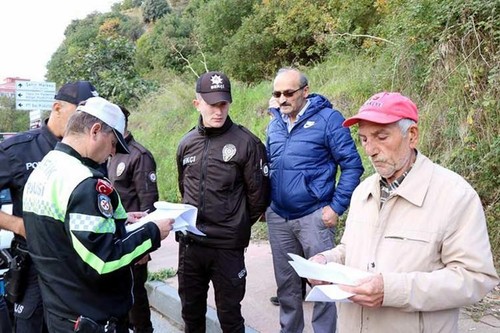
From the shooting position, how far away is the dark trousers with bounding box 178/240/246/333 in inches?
131

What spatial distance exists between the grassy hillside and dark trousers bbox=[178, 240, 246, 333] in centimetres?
280

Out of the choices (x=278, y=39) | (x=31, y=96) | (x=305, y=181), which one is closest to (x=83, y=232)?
(x=305, y=181)

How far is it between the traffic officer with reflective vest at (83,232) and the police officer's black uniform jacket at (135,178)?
1.66 metres

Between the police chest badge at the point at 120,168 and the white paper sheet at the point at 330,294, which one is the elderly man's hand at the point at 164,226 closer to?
the white paper sheet at the point at 330,294

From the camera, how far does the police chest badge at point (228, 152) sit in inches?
131

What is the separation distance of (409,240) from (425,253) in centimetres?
8

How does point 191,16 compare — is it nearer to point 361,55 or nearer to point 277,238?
point 361,55

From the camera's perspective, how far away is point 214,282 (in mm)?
3395

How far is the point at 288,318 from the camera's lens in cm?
347

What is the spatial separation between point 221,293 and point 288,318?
57cm

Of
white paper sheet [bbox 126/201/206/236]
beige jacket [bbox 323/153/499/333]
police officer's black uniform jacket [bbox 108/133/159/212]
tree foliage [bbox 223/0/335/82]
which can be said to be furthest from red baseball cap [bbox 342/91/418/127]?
tree foliage [bbox 223/0/335/82]

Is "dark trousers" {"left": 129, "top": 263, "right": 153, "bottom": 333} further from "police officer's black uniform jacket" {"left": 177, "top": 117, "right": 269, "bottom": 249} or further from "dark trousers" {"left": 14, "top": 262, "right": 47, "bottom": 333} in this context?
"dark trousers" {"left": 14, "top": 262, "right": 47, "bottom": 333}

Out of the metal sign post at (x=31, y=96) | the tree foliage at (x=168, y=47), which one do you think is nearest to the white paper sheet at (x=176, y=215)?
the metal sign post at (x=31, y=96)

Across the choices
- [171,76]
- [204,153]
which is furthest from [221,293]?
[171,76]
